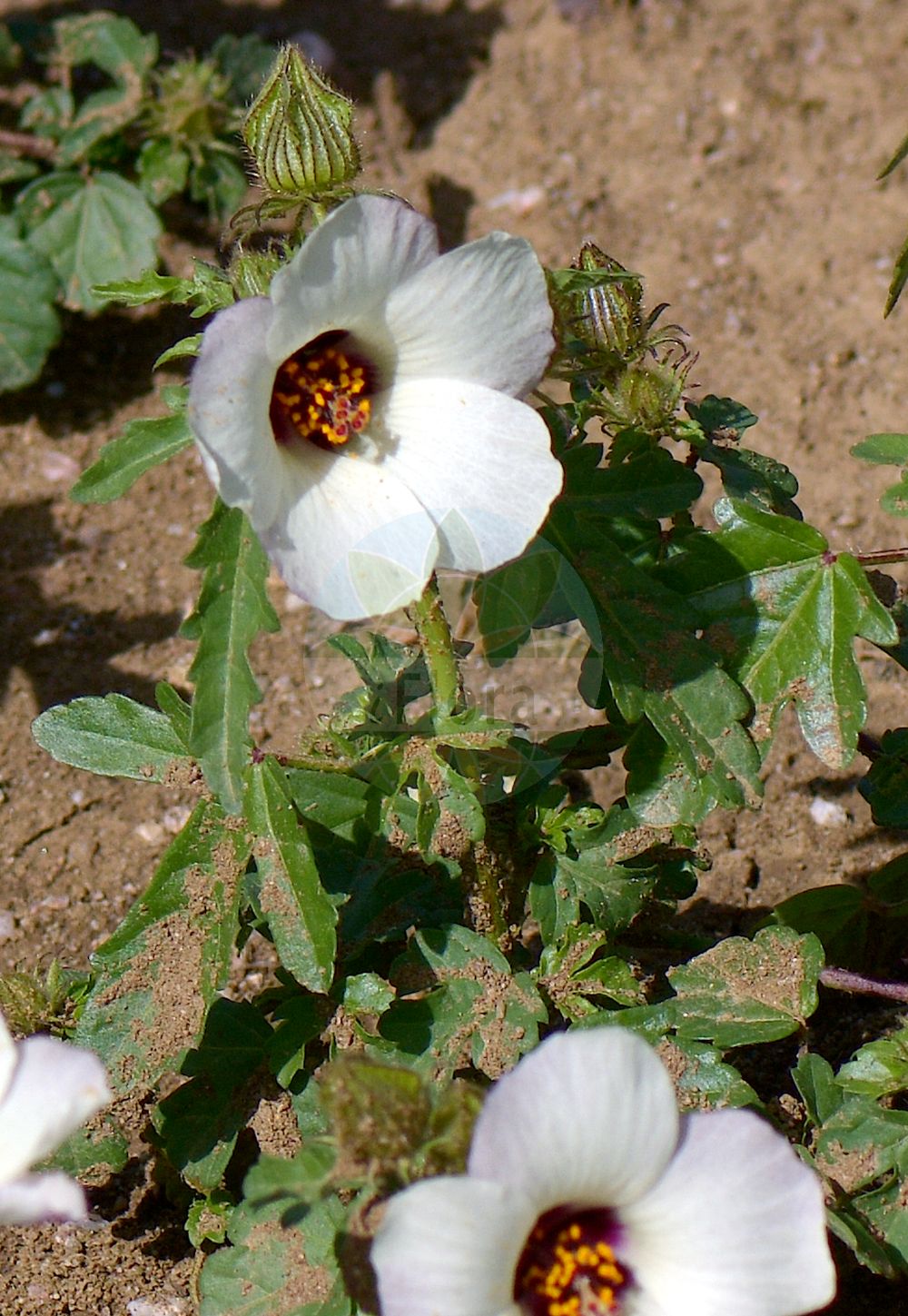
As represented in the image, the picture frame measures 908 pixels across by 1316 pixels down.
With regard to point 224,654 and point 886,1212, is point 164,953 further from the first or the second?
point 886,1212

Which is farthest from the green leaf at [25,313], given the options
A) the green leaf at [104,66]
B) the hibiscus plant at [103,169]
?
the green leaf at [104,66]

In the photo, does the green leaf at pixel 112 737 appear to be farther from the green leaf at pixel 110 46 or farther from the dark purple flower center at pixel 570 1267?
the green leaf at pixel 110 46

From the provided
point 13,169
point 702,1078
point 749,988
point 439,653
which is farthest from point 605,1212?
point 13,169

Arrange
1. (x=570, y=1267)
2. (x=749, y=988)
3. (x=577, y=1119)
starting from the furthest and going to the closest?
(x=749, y=988) < (x=570, y=1267) < (x=577, y=1119)

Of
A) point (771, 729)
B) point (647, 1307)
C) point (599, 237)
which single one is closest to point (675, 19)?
point (599, 237)

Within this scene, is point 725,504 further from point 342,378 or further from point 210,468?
point 210,468
